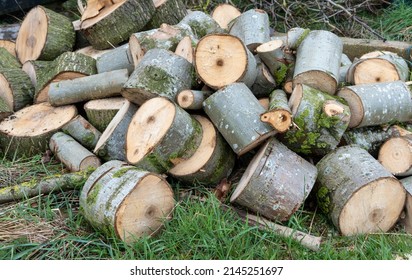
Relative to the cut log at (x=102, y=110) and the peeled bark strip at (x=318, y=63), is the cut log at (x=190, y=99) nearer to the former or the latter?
the cut log at (x=102, y=110)

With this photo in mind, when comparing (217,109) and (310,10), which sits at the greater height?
(217,109)

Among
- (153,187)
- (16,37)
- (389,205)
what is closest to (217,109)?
(153,187)

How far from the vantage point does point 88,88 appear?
3.94 metres

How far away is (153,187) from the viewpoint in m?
3.07

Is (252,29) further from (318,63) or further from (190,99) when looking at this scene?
(190,99)

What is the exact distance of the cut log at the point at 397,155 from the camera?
11.1 feet

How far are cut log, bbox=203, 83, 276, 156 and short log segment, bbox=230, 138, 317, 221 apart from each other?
97mm

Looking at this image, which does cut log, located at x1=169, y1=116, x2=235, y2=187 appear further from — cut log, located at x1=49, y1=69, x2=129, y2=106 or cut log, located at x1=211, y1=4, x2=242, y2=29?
cut log, located at x1=211, y1=4, x2=242, y2=29

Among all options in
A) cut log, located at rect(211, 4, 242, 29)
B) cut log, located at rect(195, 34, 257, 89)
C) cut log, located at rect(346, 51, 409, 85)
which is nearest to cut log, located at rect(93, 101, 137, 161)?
cut log, located at rect(195, 34, 257, 89)

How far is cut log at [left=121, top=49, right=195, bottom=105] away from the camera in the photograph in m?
3.50

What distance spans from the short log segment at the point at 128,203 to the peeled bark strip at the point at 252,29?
4.46ft

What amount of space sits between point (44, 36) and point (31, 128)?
980mm

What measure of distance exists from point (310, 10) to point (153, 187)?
10.7 ft

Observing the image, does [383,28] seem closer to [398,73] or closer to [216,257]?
[398,73]
